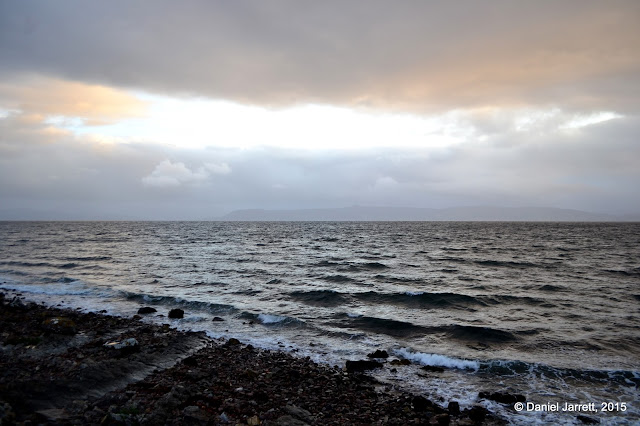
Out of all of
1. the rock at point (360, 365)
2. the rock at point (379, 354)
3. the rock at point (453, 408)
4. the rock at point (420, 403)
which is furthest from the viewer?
the rock at point (379, 354)

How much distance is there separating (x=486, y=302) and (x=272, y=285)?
16111 mm

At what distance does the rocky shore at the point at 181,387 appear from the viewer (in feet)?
27.4

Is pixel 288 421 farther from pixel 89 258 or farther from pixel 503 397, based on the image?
pixel 89 258

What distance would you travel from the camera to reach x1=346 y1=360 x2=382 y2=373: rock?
12.6 meters

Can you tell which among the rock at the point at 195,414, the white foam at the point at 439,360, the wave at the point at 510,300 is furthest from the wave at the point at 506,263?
the rock at the point at 195,414

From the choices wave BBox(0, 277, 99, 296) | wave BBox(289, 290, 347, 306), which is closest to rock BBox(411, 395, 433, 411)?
wave BBox(289, 290, 347, 306)

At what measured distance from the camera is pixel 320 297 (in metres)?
24.3

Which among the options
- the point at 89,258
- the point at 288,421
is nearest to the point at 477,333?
the point at 288,421

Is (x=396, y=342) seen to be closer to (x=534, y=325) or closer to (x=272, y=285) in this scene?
(x=534, y=325)

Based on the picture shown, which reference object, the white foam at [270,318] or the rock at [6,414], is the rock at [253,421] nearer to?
the rock at [6,414]

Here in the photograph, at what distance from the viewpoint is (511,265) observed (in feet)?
130

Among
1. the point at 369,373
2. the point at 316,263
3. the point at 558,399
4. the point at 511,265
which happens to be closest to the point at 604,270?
the point at 511,265

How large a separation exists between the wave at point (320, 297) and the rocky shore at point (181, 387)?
8.97 metres

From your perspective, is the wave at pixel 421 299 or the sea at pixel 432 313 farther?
the wave at pixel 421 299
